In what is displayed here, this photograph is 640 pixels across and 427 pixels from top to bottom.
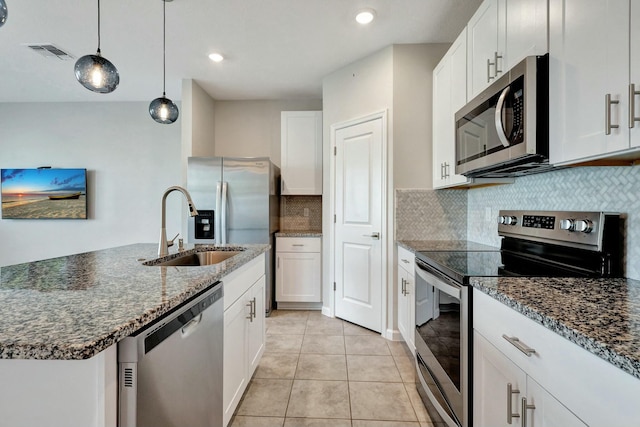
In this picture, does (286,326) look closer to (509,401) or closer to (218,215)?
(218,215)

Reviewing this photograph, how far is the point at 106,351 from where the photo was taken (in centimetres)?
68

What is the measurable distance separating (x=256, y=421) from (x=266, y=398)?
21 centimetres

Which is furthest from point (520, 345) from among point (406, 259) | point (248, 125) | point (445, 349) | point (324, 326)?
point (248, 125)

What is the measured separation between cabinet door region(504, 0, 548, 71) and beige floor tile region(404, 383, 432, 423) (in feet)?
6.31

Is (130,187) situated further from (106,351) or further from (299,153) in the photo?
(106,351)

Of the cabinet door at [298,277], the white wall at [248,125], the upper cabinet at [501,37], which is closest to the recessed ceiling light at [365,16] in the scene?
the upper cabinet at [501,37]

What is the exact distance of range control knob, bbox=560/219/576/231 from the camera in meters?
1.34

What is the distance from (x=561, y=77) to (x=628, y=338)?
3.24ft

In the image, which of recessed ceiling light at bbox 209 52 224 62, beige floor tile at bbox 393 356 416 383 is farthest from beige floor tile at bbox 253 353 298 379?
recessed ceiling light at bbox 209 52 224 62

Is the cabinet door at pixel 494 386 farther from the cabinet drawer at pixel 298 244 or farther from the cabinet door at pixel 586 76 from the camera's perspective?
the cabinet drawer at pixel 298 244

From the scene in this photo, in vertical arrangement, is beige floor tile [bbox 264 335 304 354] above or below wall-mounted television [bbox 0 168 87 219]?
below

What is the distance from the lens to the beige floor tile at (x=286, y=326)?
2.92 metres

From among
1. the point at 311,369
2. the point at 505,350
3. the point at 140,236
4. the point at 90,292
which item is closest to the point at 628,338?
the point at 505,350

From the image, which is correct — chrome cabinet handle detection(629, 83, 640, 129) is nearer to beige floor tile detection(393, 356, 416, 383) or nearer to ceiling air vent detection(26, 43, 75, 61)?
beige floor tile detection(393, 356, 416, 383)
